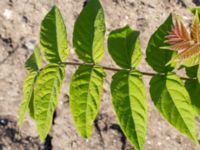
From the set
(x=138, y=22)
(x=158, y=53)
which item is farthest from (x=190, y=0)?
(x=158, y=53)

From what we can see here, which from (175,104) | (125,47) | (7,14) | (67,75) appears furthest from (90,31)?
(7,14)

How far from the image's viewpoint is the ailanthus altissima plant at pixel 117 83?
163 centimetres

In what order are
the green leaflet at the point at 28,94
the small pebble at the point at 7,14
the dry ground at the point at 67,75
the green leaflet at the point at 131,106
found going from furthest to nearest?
the small pebble at the point at 7,14, the dry ground at the point at 67,75, the green leaflet at the point at 28,94, the green leaflet at the point at 131,106

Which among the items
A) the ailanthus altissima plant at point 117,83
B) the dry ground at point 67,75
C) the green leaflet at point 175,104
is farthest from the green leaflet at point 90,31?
the dry ground at point 67,75

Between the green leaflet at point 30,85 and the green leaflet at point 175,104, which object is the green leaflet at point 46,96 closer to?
the green leaflet at point 30,85

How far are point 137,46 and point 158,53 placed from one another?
0.08 m

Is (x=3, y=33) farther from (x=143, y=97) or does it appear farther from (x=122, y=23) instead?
(x=143, y=97)

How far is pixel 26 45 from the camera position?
8.99ft

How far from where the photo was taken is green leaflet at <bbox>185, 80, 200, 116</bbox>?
5.59 feet

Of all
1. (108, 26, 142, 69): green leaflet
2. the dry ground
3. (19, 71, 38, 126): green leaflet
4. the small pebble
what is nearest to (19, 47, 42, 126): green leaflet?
(19, 71, 38, 126): green leaflet

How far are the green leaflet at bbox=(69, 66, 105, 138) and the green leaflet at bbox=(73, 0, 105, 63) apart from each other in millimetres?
76

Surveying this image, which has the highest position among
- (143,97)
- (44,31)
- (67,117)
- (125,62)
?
(44,31)

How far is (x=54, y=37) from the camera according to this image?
1.77 meters

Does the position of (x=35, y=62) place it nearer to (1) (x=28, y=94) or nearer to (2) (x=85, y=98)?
(1) (x=28, y=94)
